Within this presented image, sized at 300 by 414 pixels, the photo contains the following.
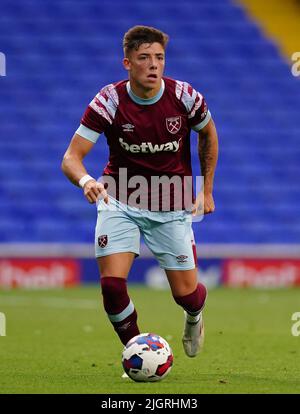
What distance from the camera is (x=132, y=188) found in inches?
277

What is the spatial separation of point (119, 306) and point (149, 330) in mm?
3631

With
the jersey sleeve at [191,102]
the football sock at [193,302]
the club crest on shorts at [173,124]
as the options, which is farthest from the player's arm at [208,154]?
the football sock at [193,302]

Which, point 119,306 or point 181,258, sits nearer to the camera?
point 119,306

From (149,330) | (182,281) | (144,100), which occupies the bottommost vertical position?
(149,330)

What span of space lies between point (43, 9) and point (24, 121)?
270 cm

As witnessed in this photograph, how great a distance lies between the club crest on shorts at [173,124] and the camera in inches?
Answer: 275

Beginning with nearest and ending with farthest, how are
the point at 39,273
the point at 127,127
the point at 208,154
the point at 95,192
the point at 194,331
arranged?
the point at 95,192 < the point at 127,127 < the point at 208,154 < the point at 194,331 < the point at 39,273

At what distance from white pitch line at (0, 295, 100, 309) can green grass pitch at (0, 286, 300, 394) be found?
0.04 feet

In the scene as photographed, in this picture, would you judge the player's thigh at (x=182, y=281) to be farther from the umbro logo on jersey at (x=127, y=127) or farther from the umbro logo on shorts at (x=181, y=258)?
the umbro logo on jersey at (x=127, y=127)

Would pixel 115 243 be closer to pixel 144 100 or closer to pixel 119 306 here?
pixel 119 306

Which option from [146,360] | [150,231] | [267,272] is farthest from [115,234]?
[267,272]

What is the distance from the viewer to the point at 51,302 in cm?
1381

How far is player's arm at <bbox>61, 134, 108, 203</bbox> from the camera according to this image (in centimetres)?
636

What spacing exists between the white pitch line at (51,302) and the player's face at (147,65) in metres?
6.61
